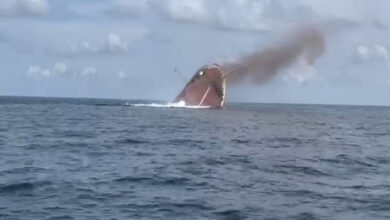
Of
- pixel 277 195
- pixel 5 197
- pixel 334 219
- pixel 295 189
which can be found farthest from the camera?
pixel 295 189

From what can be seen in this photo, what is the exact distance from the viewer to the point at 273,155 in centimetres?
3994

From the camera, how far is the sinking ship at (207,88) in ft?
385

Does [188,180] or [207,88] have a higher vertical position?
[207,88]

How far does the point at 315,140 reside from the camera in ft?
181

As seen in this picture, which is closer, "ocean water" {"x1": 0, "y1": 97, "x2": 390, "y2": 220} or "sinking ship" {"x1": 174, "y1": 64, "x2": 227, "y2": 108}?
"ocean water" {"x1": 0, "y1": 97, "x2": 390, "y2": 220}

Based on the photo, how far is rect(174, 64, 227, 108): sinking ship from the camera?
117500 millimetres

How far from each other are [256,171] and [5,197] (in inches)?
533

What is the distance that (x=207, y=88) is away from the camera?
402 feet

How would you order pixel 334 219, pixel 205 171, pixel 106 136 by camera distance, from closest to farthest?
pixel 334 219
pixel 205 171
pixel 106 136

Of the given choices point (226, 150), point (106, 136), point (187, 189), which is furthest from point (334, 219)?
point (106, 136)

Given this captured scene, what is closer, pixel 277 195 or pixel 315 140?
pixel 277 195

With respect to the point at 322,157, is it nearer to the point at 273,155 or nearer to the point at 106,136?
the point at 273,155

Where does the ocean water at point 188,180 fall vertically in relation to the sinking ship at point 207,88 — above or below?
below

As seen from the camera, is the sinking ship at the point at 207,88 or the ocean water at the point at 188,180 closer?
the ocean water at the point at 188,180
